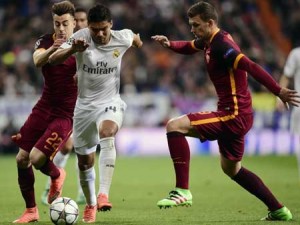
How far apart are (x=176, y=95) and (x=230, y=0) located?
5.03 meters

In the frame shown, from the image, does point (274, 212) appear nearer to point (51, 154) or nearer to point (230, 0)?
point (51, 154)

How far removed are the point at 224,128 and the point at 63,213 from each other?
6.02 ft

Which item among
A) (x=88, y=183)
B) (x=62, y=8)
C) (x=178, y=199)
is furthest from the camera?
(x=62, y=8)

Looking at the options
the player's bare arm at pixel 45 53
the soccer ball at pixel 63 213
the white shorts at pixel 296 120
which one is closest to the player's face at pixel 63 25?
the player's bare arm at pixel 45 53

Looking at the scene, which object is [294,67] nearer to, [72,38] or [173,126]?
[173,126]

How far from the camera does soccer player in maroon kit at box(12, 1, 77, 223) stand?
8961 millimetres

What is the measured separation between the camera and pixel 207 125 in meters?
8.31

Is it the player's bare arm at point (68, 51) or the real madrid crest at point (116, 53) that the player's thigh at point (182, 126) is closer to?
the real madrid crest at point (116, 53)

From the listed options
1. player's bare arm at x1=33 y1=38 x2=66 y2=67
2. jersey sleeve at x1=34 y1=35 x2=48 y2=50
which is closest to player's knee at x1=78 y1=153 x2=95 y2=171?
player's bare arm at x1=33 y1=38 x2=66 y2=67

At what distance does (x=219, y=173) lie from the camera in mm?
16031

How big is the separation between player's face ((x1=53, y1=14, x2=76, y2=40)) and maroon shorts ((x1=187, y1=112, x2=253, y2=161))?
1.74 meters

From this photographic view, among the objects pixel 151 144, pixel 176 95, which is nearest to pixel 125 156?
pixel 151 144

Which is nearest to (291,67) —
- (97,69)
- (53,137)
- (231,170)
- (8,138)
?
(231,170)

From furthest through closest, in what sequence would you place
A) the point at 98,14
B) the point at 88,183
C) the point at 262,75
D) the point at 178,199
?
the point at 88,183, the point at 98,14, the point at 178,199, the point at 262,75
